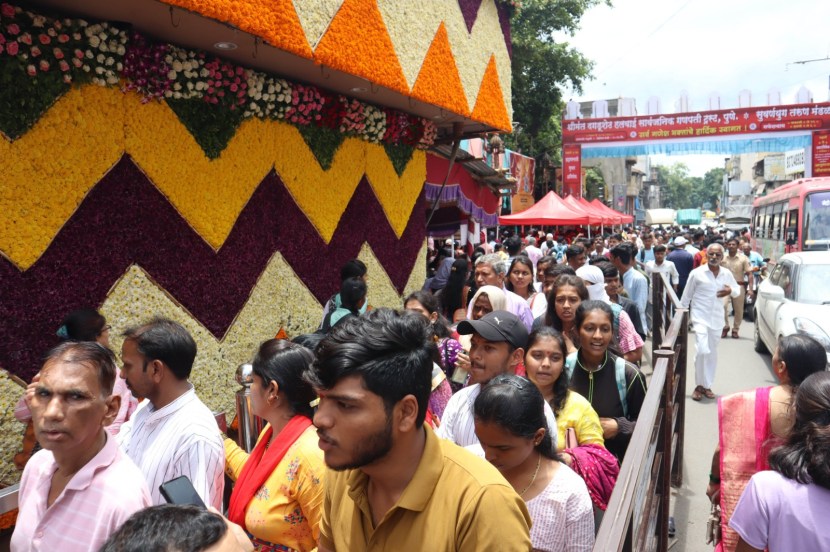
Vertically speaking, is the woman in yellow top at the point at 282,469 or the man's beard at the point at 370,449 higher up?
the man's beard at the point at 370,449

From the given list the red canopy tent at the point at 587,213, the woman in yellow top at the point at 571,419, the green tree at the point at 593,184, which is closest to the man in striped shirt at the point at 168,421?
the woman in yellow top at the point at 571,419

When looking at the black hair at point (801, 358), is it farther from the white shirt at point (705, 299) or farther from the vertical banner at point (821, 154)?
the vertical banner at point (821, 154)

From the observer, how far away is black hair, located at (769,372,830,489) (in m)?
2.17

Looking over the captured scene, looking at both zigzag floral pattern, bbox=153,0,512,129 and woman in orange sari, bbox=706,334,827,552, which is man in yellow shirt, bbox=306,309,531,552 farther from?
zigzag floral pattern, bbox=153,0,512,129

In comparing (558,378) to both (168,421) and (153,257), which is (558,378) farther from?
(153,257)

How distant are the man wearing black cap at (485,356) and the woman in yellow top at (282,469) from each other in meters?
0.72

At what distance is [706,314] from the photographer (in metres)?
7.70

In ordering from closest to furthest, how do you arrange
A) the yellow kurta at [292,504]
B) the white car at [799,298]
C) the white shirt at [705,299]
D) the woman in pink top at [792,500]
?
the woman in pink top at [792,500] < the yellow kurta at [292,504] < the white car at [799,298] < the white shirt at [705,299]

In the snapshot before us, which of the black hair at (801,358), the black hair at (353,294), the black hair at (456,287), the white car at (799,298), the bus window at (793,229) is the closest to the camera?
the black hair at (801,358)

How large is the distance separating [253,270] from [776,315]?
6.88 meters

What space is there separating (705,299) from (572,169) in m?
17.0

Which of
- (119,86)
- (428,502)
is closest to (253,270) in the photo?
(119,86)

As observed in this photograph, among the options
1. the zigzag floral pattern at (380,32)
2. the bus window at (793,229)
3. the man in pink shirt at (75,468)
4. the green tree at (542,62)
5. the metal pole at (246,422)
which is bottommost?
the metal pole at (246,422)

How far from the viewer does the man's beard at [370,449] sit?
5.08 ft
